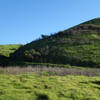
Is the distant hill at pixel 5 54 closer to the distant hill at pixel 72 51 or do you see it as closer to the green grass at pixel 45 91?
the distant hill at pixel 72 51

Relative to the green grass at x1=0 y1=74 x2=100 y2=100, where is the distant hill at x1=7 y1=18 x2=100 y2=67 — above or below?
above

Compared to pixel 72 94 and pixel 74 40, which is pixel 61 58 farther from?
pixel 72 94

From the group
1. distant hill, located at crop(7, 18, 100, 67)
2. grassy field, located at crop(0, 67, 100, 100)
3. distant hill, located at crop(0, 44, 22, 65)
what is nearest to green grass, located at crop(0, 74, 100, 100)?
grassy field, located at crop(0, 67, 100, 100)

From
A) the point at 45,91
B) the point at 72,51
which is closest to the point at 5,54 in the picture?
the point at 72,51

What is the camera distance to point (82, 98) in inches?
425

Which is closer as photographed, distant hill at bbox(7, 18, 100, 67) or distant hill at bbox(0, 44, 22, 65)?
distant hill at bbox(7, 18, 100, 67)

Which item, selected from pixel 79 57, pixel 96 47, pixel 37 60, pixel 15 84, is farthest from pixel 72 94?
pixel 96 47

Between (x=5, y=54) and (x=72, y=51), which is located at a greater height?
(x=5, y=54)

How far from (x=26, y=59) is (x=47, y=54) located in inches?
193

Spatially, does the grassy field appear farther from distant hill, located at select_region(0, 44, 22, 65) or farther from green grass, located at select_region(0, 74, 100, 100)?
distant hill, located at select_region(0, 44, 22, 65)

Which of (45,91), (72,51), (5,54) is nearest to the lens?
(45,91)

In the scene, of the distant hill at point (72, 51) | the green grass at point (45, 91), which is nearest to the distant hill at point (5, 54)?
the distant hill at point (72, 51)

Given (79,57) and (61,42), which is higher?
(61,42)

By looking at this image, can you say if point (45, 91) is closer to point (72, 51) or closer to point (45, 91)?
point (45, 91)
